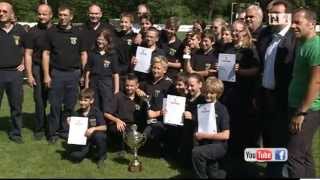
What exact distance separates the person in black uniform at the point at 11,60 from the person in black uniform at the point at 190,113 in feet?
9.11

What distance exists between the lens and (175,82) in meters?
7.12

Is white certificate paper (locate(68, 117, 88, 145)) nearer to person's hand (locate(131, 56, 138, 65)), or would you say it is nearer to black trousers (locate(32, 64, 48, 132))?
person's hand (locate(131, 56, 138, 65))

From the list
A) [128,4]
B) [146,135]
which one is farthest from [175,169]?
[128,4]

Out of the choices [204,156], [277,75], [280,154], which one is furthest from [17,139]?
[280,154]

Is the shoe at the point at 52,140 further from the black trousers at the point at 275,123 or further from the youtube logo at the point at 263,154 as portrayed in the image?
the youtube logo at the point at 263,154

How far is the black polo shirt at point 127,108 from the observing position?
738 cm

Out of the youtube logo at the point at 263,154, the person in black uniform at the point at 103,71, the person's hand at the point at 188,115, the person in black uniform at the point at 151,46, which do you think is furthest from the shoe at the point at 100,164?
the youtube logo at the point at 263,154

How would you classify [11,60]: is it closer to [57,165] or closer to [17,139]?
[17,139]

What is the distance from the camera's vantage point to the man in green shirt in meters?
4.91

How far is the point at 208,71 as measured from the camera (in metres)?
7.29

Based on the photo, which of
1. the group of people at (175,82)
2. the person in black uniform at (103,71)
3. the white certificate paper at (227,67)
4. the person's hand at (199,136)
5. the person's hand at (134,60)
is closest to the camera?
the group of people at (175,82)

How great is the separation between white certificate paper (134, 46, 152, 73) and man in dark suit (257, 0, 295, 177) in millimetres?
2067

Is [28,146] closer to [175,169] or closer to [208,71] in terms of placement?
[175,169]

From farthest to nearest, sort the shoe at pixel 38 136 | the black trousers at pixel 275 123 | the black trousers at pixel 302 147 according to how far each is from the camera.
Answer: the shoe at pixel 38 136 → the black trousers at pixel 275 123 → the black trousers at pixel 302 147
